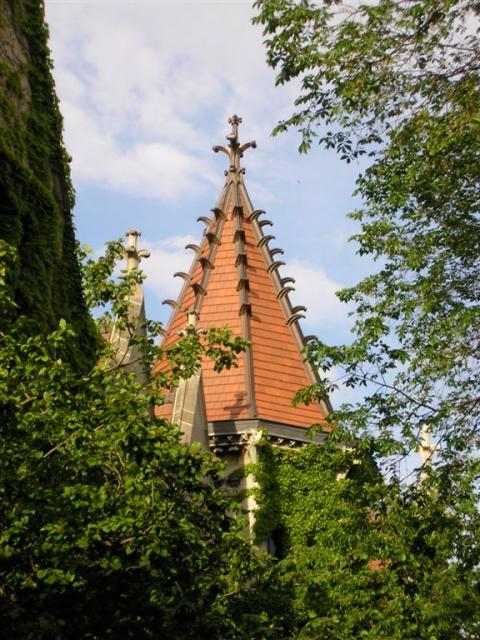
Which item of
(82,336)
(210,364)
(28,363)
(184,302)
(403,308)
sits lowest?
(28,363)

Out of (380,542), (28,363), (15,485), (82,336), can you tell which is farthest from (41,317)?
(380,542)

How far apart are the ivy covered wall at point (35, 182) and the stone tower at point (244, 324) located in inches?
245

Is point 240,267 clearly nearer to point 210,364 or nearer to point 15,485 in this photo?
point 210,364

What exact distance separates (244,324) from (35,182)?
11.7 meters

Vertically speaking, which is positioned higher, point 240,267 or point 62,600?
point 240,267

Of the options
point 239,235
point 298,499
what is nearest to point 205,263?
point 239,235

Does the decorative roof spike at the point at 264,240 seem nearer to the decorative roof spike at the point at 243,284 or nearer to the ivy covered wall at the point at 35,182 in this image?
the decorative roof spike at the point at 243,284

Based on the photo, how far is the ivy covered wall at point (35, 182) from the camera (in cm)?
1327

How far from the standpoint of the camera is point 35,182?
13852mm

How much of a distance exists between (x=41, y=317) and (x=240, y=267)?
13.4 m

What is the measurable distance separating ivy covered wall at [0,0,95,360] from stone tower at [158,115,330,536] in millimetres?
6229

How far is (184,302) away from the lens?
27047 millimetres

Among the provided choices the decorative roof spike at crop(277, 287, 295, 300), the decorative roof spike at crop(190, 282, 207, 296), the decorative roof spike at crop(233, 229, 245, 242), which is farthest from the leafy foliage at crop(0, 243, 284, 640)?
the decorative roof spike at crop(233, 229, 245, 242)

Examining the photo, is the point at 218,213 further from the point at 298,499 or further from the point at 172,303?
the point at 298,499
